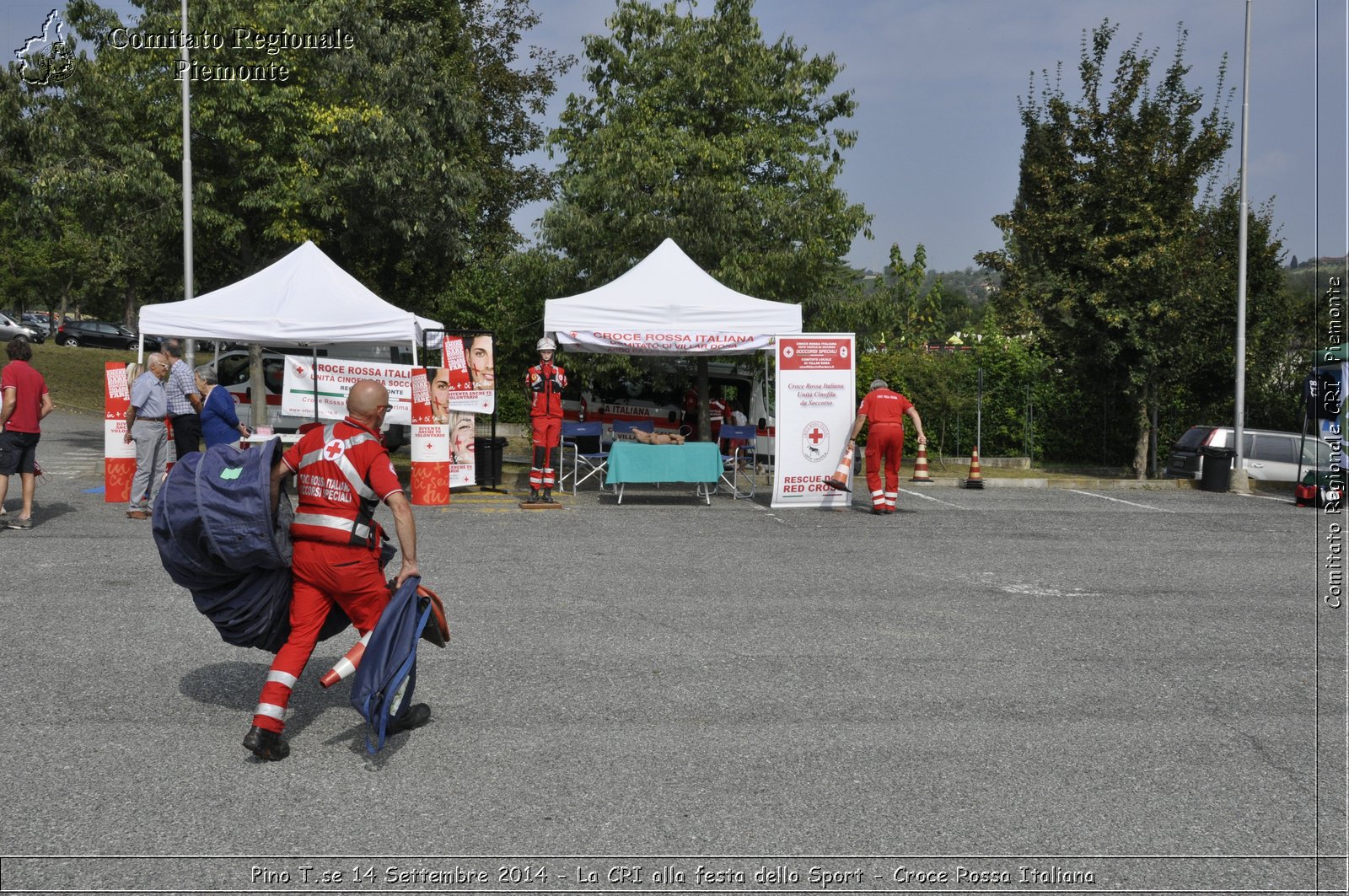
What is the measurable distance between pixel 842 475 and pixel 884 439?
2.54 ft

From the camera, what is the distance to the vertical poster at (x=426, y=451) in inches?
596

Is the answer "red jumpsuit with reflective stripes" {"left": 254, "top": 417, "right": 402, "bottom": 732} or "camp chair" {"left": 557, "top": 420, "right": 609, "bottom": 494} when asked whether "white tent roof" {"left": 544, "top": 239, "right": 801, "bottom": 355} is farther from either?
"red jumpsuit with reflective stripes" {"left": 254, "top": 417, "right": 402, "bottom": 732}

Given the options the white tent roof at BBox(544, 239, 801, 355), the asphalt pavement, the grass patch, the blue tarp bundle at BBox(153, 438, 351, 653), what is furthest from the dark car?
the blue tarp bundle at BBox(153, 438, 351, 653)

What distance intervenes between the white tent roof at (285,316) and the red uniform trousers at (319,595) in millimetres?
10037

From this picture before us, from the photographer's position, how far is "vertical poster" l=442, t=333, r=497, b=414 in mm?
16172

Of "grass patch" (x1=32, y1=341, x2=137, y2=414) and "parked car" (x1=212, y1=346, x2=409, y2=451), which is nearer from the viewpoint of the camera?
"parked car" (x1=212, y1=346, x2=409, y2=451)

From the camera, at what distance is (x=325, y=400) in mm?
15953

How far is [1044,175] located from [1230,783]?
2039cm

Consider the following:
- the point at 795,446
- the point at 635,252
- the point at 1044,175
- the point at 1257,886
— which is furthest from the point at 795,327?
the point at 1257,886

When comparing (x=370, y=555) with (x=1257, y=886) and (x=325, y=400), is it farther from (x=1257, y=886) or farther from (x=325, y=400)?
(x=325, y=400)

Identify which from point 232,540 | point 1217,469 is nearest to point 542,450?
point 232,540

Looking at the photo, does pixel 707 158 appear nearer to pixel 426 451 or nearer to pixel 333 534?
pixel 426 451

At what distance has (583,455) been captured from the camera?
61.2 feet

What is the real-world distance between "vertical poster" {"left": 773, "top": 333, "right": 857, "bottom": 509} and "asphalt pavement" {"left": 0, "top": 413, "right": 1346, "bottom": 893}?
198 inches
